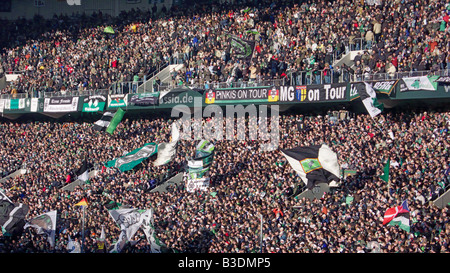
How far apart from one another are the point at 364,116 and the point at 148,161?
32.7ft

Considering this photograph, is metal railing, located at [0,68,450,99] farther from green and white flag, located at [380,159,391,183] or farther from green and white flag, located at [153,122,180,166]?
green and white flag, located at [380,159,391,183]

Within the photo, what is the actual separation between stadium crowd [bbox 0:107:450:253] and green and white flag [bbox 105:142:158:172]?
863 mm

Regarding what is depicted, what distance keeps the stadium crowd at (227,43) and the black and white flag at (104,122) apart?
8.40ft

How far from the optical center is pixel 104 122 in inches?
1215

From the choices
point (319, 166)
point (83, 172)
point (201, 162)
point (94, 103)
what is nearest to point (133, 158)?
point (83, 172)

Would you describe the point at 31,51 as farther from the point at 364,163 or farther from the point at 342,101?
the point at 364,163

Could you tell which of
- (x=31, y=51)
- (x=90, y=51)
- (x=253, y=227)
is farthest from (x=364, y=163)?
(x=31, y=51)

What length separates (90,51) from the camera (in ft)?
121

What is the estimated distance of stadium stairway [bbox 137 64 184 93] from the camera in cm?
3234

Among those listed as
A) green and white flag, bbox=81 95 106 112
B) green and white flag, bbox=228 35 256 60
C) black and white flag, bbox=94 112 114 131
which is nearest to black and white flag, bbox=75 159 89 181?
black and white flag, bbox=94 112 114 131

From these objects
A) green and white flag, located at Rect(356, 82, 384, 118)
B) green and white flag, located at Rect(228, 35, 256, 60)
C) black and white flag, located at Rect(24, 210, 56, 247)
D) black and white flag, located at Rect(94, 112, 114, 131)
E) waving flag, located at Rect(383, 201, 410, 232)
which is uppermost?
green and white flag, located at Rect(228, 35, 256, 60)

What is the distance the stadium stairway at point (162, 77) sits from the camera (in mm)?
32344

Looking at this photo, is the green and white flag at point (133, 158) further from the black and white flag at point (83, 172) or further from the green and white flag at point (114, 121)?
the green and white flag at point (114, 121)

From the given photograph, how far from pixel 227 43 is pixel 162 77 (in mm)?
4250
